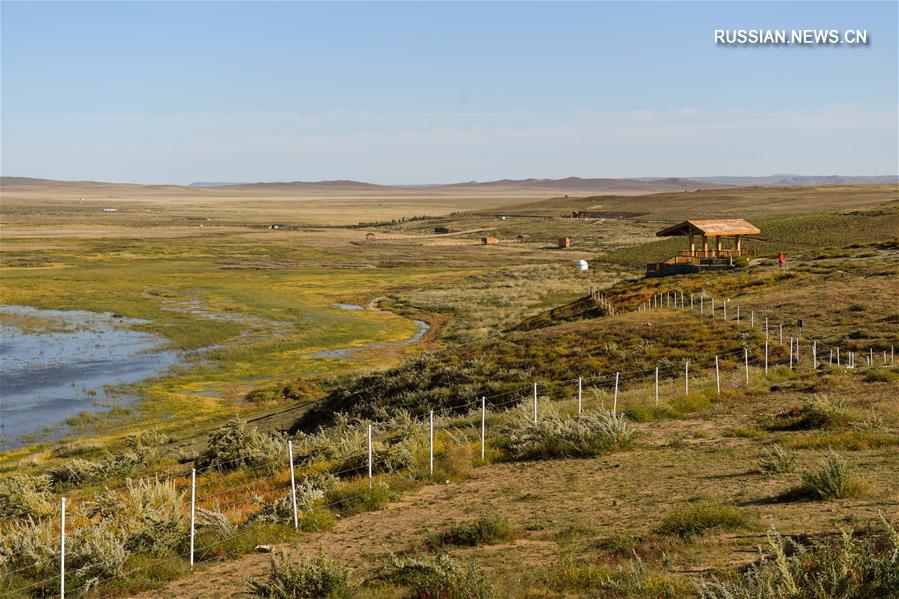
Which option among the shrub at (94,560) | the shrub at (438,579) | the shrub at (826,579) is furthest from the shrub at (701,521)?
the shrub at (94,560)

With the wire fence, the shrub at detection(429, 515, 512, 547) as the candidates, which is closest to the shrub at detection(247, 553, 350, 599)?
the shrub at detection(429, 515, 512, 547)

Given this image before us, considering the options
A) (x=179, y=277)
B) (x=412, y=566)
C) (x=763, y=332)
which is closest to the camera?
(x=412, y=566)

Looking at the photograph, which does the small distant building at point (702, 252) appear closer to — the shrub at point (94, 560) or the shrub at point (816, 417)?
the shrub at point (816, 417)

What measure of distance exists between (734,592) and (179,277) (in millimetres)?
81676

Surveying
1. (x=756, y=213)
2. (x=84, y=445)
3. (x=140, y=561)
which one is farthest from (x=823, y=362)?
(x=756, y=213)

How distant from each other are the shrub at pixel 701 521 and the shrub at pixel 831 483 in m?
1.60

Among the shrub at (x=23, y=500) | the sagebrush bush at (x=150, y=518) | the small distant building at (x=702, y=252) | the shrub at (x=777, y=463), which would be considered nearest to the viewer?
the sagebrush bush at (x=150, y=518)

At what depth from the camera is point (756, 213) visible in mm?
141875

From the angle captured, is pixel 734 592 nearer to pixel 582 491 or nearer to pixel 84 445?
pixel 582 491

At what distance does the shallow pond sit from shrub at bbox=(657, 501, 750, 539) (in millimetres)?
26295

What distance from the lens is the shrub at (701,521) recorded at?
12016 mm

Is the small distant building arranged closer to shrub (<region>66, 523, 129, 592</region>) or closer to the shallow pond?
the shallow pond

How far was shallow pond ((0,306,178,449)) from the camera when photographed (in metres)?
35.8

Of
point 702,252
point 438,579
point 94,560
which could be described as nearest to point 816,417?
point 438,579
